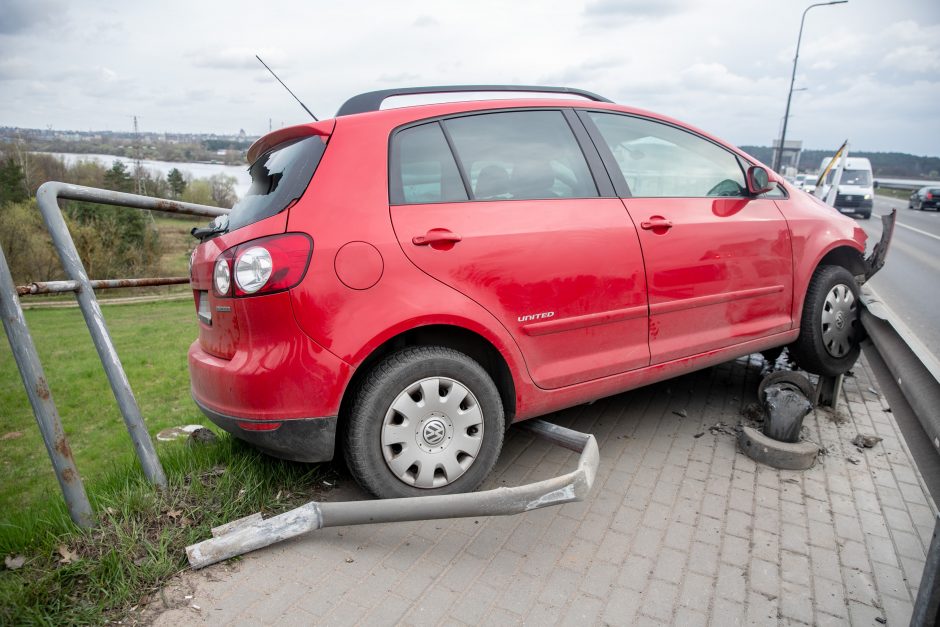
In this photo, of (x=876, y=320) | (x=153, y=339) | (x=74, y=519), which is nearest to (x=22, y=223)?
(x=153, y=339)

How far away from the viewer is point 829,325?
4.07m

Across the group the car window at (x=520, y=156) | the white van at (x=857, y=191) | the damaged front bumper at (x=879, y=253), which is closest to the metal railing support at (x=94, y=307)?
the car window at (x=520, y=156)

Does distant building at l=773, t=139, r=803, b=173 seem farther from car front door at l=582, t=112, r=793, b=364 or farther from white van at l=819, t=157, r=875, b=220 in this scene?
car front door at l=582, t=112, r=793, b=364

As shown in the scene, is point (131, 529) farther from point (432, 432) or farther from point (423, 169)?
point (423, 169)

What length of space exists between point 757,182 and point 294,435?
305cm

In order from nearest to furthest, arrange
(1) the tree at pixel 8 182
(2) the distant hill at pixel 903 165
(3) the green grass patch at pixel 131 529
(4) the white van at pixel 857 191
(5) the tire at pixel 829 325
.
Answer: (3) the green grass patch at pixel 131 529 < (5) the tire at pixel 829 325 < (4) the white van at pixel 857 191 < (1) the tree at pixel 8 182 < (2) the distant hill at pixel 903 165

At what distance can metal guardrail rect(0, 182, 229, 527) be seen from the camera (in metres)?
2.31

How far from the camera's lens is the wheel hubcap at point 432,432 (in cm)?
255

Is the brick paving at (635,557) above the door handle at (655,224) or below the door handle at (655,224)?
below

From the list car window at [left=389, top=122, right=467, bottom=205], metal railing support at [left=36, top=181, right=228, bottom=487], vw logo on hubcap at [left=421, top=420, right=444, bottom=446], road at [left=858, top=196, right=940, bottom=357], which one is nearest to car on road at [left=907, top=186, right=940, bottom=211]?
road at [left=858, top=196, right=940, bottom=357]

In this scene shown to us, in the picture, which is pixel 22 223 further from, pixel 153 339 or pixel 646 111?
pixel 646 111

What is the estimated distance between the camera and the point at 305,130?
266 centimetres

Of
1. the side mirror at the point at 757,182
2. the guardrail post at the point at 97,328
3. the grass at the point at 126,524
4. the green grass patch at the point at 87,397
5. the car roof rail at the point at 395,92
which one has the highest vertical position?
the car roof rail at the point at 395,92

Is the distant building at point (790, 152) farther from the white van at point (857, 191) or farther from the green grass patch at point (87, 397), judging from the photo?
the green grass patch at point (87, 397)
